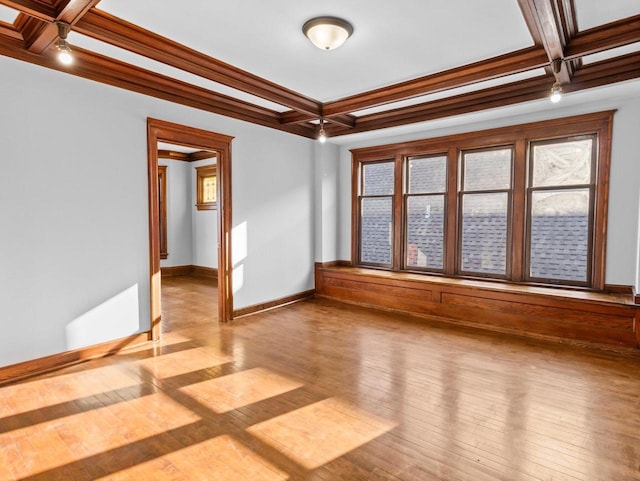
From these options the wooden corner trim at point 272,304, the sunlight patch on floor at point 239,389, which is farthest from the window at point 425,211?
the sunlight patch on floor at point 239,389

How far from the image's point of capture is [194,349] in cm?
386

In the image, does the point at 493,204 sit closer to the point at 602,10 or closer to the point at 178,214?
the point at 602,10

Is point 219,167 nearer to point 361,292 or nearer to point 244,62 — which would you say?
point 244,62

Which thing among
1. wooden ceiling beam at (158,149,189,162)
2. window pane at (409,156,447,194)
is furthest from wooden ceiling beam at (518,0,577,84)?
wooden ceiling beam at (158,149,189,162)

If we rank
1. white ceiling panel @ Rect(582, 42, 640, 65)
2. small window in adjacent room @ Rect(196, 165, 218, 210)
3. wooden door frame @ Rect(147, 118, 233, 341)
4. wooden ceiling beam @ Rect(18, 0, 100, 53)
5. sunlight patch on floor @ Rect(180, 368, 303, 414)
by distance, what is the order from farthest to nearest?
small window in adjacent room @ Rect(196, 165, 218, 210) < wooden door frame @ Rect(147, 118, 233, 341) < white ceiling panel @ Rect(582, 42, 640, 65) < sunlight patch on floor @ Rect(180, 368, 303, 414) < wooden ceiling beam @ Rect(18, 0, 100, 53)

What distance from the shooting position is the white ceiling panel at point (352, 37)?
2602 millimetres

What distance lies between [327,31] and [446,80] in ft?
5.40

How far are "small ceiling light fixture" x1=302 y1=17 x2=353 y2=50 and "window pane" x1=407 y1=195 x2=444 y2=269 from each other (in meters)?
3.23

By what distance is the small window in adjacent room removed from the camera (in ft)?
26.3

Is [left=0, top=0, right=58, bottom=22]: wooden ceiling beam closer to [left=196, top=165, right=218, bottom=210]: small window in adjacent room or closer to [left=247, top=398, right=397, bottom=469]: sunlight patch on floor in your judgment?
[left=247, top=398, right=397, bottom=469]: sunlight patch on floor

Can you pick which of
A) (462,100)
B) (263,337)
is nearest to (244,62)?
(462,100)

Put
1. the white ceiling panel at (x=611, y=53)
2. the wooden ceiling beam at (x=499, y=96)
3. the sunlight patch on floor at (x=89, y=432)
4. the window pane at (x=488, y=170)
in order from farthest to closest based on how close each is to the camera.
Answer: the window pane at (x=488, y=170)
the wooden ceiling beam at (x=499, y=96)
the white ceiling panel at (x=611, y=53)
the sunlight patch on floor at (x=89, y=432)

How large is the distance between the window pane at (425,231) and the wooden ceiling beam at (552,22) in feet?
8.59

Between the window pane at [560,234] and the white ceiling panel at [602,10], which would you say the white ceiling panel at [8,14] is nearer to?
the white ceiling panel at [602,10]
